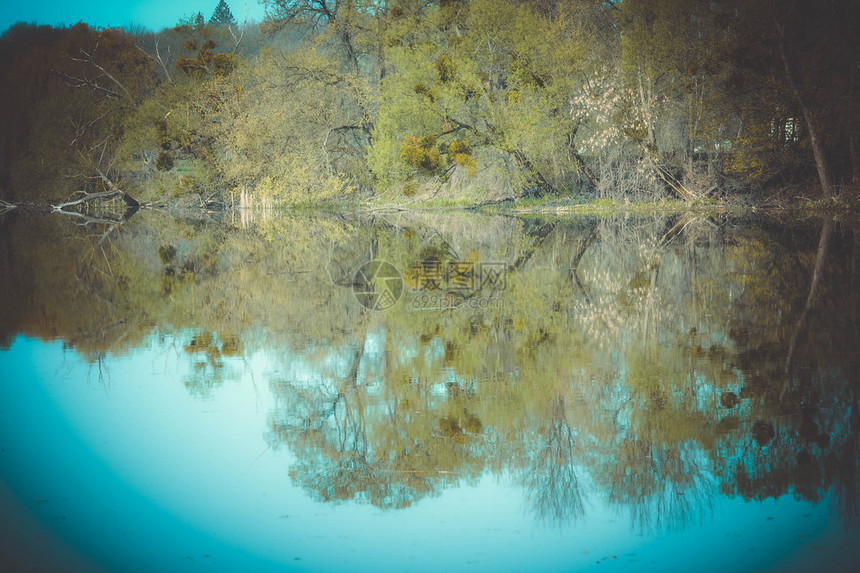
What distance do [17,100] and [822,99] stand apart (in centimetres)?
3771

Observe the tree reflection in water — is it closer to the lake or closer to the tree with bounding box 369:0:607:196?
the lake

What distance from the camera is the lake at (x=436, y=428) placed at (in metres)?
2.98

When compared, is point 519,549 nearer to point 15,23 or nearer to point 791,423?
point 791,423

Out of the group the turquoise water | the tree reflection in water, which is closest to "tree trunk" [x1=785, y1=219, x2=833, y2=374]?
the tree reflection in water

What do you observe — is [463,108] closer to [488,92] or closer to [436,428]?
[488,92]

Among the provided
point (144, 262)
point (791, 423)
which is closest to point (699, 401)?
point (791, 423)

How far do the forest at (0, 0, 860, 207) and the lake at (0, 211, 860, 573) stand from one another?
15.7 meters

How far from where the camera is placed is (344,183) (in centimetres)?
3806

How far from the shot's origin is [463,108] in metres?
30.0

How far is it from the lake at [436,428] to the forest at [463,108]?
15.7m

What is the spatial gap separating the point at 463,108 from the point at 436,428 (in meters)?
27.0

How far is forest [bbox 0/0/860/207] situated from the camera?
23.2m

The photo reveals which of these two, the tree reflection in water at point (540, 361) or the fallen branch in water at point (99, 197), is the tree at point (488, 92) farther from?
the tree reflection in water at point (540, 361)

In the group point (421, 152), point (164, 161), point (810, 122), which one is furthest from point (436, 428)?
point (164, 161)
